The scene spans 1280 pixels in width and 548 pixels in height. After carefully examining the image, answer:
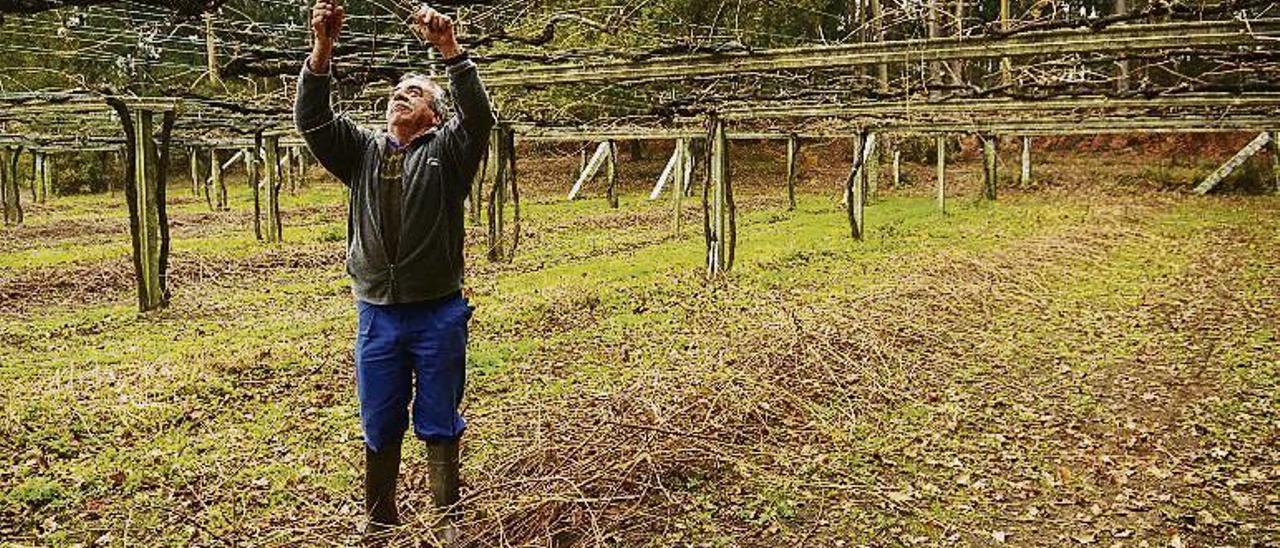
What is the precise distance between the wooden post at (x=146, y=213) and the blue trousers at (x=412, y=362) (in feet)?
27.2

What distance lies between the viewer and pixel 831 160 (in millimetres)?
38625

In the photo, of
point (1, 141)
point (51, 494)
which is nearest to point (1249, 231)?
point (51, 494)

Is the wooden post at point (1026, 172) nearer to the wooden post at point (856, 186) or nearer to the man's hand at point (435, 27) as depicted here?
the wooden post at point (856, 186)

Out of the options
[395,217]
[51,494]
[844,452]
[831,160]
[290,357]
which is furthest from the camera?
[831,160]

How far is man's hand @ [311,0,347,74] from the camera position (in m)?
3.51

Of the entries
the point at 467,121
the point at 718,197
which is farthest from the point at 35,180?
the point at 467,121

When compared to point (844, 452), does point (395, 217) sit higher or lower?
higher

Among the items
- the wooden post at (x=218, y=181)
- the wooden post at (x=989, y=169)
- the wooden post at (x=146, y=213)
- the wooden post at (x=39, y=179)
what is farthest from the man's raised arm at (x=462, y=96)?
the wooden post at (x=39, y=179)

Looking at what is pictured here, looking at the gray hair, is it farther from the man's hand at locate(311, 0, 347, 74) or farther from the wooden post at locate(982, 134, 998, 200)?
the wooden post at locate(982, 134, 998, 200)

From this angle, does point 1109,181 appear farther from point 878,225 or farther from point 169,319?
point 169,319

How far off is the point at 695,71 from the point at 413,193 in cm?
535

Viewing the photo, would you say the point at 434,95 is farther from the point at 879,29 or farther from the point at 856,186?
the point at 856,186

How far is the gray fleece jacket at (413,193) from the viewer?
3.95 metres

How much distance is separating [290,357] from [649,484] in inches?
201
